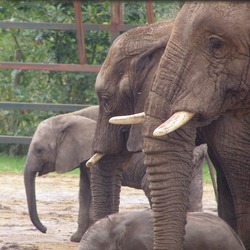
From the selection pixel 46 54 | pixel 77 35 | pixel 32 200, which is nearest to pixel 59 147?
pixel 32 200

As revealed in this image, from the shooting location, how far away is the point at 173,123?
13.9 feet

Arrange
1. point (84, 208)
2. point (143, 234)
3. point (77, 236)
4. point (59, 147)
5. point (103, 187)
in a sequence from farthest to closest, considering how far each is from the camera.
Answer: point (59, 147) < point (84, 208) < point (77, 236) < point (103, 187) < point (143, 234)

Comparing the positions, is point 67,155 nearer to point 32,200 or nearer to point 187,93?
point 32,200

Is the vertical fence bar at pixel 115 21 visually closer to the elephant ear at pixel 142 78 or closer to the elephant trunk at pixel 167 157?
the elephant ear at pixel 142 78

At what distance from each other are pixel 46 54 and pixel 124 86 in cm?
866

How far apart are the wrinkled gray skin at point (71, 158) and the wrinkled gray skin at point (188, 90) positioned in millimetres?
3580

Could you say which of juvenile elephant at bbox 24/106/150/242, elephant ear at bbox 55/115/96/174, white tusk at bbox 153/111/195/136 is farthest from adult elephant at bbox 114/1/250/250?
elephant ear at bbox 55/115/96/174

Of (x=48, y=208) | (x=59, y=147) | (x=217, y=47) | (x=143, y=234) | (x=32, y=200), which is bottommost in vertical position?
(x=48, y=208)

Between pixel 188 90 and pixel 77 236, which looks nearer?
pixel 188 90

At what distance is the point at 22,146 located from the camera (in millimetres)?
14594

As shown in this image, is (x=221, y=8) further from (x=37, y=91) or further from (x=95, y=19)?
(x=37, y=91)

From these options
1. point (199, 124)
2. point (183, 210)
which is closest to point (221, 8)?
point (199, 124)

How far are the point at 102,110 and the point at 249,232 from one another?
155 cm

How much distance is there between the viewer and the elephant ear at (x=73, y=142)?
8.50 m
